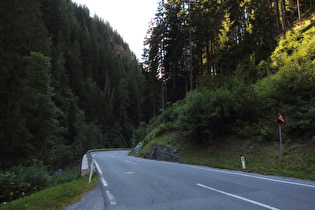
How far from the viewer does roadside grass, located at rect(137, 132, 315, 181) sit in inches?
346

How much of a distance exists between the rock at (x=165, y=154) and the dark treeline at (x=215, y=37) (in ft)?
25.3

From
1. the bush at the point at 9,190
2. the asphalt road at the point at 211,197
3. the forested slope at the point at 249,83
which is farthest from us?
the forested slope at the point at 249,83

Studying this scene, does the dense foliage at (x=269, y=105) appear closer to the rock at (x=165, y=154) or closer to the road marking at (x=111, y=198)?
the rock at (x=165, y=154)

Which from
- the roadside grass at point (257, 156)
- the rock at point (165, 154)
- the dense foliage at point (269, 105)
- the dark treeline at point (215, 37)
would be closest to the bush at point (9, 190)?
the roadside grass at point (257, 156)

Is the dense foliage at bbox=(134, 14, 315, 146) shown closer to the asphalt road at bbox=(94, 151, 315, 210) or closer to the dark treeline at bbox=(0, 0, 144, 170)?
the asphalt road at bbox=(94, 151, 315, 210)

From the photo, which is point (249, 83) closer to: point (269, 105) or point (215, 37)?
point (269, 105)

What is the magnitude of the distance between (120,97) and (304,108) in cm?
6742

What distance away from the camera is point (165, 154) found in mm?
20016

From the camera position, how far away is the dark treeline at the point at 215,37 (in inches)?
880

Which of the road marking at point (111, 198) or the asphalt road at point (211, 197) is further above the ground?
the asphalt road at point (211, 197)

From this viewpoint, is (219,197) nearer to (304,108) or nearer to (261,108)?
(304,108)

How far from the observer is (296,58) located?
591 inches

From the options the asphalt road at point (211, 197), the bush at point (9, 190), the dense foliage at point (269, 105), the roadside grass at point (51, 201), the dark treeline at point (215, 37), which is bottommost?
the bush at point (9, 190)

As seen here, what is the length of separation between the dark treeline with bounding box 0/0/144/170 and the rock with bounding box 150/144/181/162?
1128 centimetres
